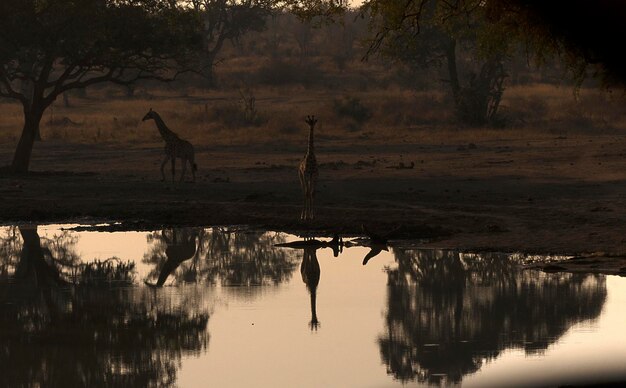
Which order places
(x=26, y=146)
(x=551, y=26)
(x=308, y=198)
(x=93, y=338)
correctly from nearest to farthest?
(x=551, y=26) → (x=93, y=338) → (x=308, y=198) → (x=26, y=146)

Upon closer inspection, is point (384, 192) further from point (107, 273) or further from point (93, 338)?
point (93, 338)

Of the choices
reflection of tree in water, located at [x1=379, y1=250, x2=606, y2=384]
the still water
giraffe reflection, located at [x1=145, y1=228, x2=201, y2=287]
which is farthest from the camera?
giraffe reflection, located at [x1=145, y1=228, x2=201, y2=287]

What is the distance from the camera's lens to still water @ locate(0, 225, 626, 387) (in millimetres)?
10656

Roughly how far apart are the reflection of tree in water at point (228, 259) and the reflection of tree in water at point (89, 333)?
133 centimetres

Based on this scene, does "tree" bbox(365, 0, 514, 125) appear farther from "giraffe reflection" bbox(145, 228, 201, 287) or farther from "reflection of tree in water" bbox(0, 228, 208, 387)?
"reflection of tree in water" bbox(0, 228, 208, 387)

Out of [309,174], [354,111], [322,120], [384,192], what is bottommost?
[384,192]

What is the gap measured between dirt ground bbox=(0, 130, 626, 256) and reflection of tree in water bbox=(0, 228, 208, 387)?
5513mm

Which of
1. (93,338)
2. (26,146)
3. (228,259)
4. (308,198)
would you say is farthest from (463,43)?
(93,338)

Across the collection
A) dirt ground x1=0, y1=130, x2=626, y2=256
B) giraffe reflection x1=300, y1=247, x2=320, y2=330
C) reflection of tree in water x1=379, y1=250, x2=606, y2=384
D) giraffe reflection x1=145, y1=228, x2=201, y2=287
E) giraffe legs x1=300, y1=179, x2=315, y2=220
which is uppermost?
giraffe legs x1=300, y1=179, x2=315, y2=220

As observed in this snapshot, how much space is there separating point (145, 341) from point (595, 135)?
29.4 m

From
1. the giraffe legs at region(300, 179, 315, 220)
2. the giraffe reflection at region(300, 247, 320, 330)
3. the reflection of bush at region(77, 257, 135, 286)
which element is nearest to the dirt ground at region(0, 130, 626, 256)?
the giraffe legs at region(300, 179, 315, 220)

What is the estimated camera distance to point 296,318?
13.2 meters

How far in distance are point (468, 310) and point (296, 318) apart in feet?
6.04

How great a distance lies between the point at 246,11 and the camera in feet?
263
